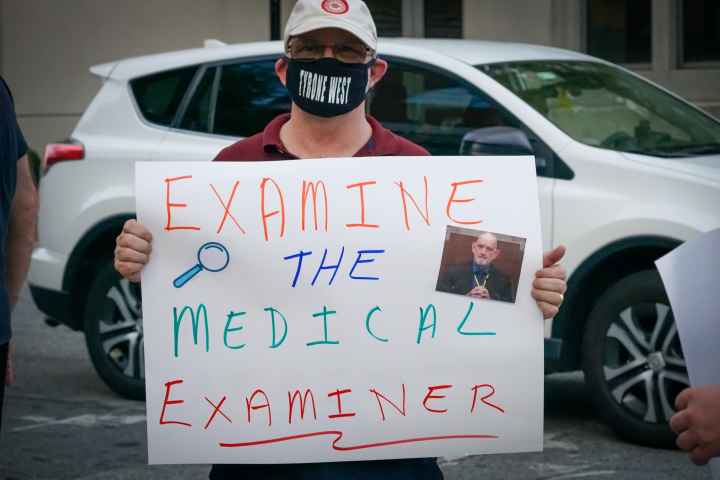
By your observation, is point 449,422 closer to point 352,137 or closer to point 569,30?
point 352,137

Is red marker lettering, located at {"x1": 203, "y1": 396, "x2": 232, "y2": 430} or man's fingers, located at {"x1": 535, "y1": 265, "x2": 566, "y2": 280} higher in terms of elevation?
man's fingers, located at {"x1": 535, "y1": 265, "x2": 566, "y2": 280}

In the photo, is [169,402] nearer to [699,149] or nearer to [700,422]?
[700,422]

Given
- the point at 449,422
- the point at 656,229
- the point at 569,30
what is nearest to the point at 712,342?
the point at 449,422

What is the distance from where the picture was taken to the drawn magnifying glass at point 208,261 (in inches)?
124

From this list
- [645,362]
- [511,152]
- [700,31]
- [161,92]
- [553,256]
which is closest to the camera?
[553,256]

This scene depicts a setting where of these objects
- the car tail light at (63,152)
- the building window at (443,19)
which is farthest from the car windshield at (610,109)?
the building window at (443,19)

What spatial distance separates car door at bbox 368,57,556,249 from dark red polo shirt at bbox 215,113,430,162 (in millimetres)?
3371

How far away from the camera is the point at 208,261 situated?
317cm

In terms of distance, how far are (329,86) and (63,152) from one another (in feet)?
16.8

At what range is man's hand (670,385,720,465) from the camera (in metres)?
2.45

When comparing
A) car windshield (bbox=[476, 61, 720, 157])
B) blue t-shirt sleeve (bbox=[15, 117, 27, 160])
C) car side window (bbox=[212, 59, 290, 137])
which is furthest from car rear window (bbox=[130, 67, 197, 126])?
blue t-shirt sleeve (bbox=[15, 117, 27, 160])

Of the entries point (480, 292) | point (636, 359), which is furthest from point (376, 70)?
point (636, 359)

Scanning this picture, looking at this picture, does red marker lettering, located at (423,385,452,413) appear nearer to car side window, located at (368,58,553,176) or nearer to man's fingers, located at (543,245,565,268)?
man's fingers, located at (543,245,565,268)

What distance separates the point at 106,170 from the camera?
7840mm
